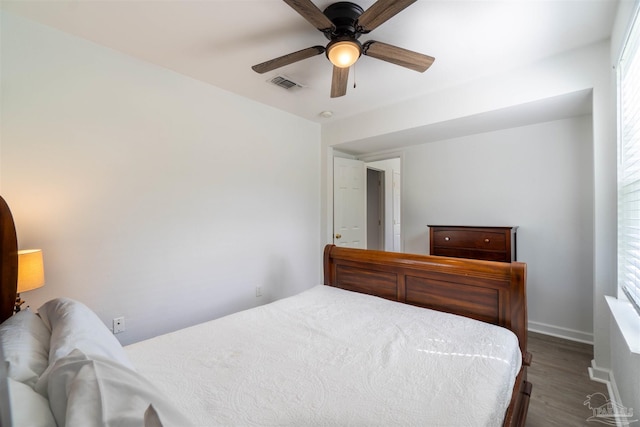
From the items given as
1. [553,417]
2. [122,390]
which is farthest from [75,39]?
[553,417]

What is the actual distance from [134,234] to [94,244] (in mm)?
265

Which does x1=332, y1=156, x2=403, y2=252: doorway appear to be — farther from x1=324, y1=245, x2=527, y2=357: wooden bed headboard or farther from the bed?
the bed

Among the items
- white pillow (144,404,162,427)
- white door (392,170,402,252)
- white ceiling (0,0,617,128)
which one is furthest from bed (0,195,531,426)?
white door (392,170,402,252)

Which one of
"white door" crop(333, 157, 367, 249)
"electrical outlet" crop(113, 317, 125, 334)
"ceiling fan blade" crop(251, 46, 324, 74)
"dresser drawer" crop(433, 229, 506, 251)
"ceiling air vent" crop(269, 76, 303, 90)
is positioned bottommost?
"electrical outlet" crop(113, 317, 125, 334)

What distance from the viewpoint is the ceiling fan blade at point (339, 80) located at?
1.93 metres

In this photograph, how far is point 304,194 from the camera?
3713 millimetres

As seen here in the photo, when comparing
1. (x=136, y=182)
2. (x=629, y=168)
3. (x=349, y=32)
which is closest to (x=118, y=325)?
(x=136, y=182)

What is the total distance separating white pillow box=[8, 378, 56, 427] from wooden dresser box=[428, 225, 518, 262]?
3.26 m

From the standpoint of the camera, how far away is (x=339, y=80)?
2047 millimetres

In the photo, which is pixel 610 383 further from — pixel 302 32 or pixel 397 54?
pixel 302 32

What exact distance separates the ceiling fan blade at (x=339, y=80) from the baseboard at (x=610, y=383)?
2619 millimetres

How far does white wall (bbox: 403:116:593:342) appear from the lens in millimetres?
2746

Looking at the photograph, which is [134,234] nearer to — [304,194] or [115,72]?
[115,72]

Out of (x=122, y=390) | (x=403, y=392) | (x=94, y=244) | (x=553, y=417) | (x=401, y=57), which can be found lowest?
(x=553, y=417)
